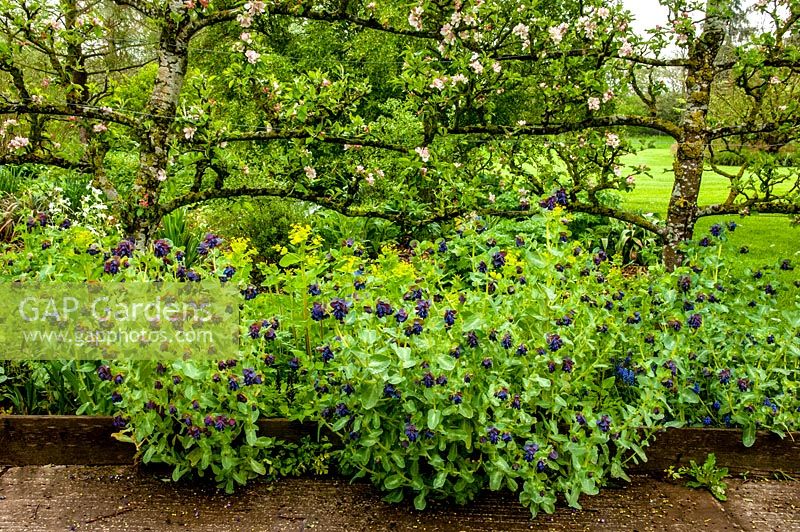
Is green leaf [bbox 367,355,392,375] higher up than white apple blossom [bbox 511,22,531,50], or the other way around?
white apple blossom [bbox 511,22,531,50]

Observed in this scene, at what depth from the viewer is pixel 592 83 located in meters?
3.99

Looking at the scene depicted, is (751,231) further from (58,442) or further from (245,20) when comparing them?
(58,442)

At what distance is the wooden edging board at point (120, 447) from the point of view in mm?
2932

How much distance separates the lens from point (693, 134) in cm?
403

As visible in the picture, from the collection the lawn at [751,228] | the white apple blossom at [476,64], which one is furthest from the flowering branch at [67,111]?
the lawn at [751,228]

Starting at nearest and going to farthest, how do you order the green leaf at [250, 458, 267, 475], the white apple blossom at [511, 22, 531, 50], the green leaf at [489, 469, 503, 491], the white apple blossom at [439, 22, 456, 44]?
the green leaf at [489, 469, 503, 491] < the green leaf at [250, 458, 267, 475] < the white apple blossom at [439, 22, 456, 44] < the white apple blossom at [511, 22, 531, 50]

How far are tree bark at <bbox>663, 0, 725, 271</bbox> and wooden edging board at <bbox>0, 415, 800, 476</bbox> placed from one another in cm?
133

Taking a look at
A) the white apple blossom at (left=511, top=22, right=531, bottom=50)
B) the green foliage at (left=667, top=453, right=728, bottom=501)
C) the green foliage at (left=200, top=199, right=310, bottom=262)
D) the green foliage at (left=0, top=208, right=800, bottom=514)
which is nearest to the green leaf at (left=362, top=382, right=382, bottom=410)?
the green foliage at (left=0, top=208, right=800, bottom=514)

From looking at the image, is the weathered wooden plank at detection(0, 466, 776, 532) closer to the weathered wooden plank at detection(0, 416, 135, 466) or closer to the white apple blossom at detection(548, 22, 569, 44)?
the weathered wooden plank at detection(0, 416, 135, 466)

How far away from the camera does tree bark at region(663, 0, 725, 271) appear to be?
13.2ft

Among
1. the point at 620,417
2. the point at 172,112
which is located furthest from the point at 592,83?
the point at 172,112

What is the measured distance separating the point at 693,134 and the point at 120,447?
3482mm

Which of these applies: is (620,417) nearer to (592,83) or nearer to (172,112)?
(592,83)

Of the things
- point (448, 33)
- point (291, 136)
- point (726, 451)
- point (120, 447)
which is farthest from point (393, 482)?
point (448, 33)
